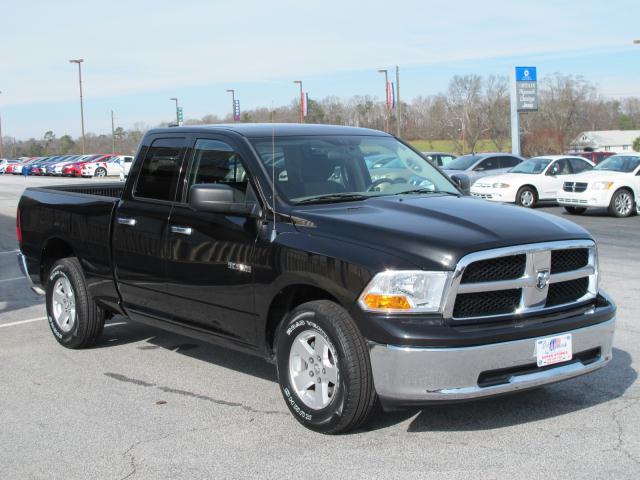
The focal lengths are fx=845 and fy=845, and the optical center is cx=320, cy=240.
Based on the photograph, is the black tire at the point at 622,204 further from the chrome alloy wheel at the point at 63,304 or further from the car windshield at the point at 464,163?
the chrome alloy wheel at the point at 63,304

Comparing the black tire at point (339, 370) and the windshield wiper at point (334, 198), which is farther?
the windshield wiper at point (334, 198)

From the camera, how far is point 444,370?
4.56 m

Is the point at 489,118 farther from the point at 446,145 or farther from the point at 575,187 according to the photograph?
the point at 575,187

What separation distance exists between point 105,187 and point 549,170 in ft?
59.3

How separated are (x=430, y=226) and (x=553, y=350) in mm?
1006

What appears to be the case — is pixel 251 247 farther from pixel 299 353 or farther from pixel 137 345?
pixel 137 345

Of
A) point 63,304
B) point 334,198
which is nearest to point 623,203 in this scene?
point 63,304

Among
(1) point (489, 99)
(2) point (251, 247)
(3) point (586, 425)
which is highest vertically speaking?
(1) point (489, 99)

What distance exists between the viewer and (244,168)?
19.3 feet

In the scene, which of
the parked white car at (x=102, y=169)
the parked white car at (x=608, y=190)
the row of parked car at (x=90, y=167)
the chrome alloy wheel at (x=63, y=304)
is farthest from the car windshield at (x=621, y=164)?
the parked white car at (x=102, y=169)

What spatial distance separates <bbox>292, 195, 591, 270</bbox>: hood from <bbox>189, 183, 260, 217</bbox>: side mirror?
0.37 m

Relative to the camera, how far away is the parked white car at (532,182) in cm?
2404

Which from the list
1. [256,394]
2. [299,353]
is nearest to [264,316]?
[299,353]

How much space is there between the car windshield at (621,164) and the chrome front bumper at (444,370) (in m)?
18.7
